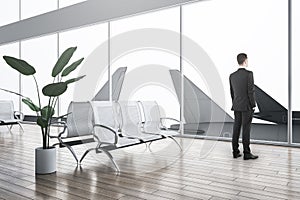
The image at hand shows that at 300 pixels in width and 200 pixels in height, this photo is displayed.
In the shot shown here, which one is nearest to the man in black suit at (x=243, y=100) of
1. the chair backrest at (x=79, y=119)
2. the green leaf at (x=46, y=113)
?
the chair backrest at (x=79, y=119)

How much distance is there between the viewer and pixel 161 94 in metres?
6.76

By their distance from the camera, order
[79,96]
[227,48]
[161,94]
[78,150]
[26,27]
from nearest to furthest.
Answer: [78,150] < [227,48] < [161,94] < [79,96] < [26,27]

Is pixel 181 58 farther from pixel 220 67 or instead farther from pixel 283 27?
pixel 283 27

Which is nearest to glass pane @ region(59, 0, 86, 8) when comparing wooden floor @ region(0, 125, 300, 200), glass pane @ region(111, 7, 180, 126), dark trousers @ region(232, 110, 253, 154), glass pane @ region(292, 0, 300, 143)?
glass pane @ region(111, 7, 180, 126)

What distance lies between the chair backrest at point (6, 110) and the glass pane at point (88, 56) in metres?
1.43

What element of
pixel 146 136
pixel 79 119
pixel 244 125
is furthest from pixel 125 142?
pixel 244 125

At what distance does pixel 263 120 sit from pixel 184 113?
157cm

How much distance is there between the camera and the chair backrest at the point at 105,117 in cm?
362

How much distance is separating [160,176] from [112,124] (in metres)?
1.15

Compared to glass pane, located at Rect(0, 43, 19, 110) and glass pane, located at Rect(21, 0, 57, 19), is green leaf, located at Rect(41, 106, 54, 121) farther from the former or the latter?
glass pane, located at Rect(0, 43, 19, 110)

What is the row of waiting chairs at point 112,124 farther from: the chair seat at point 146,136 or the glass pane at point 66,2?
the glass pane at point 66,2

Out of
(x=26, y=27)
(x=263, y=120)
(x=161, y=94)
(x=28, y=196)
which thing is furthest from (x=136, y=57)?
(x=28, y=196)

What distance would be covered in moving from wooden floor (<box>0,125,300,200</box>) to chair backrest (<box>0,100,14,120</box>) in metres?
2.54

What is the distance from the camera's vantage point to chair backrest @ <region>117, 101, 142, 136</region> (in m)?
4.21
